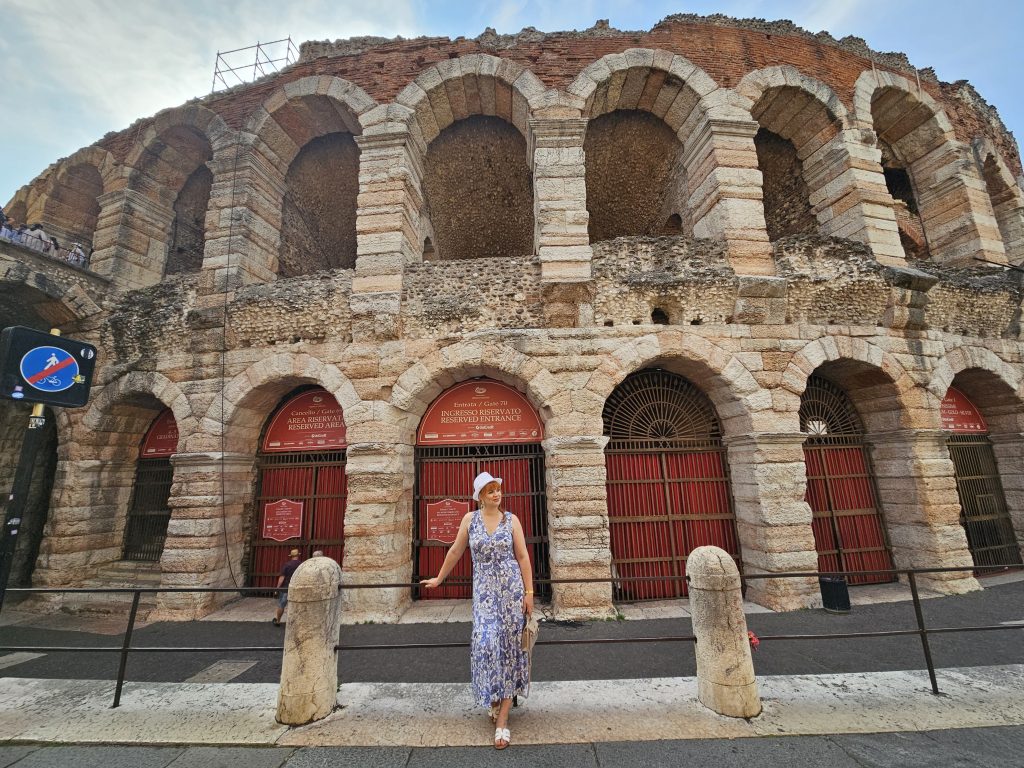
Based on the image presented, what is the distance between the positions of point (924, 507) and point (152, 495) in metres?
13.3

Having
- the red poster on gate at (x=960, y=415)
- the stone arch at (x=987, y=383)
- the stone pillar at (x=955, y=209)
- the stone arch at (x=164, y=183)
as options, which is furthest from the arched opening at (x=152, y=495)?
the stone pillar at (x=955, y=209)

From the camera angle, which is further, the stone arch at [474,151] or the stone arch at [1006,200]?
the stone arch at [1006,200]

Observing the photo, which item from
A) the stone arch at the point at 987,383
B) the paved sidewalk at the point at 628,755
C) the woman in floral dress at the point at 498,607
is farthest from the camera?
the stone arch at the point at 987,383

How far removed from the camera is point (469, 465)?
6836mm

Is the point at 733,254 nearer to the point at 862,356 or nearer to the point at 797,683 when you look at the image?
the point at 862,356

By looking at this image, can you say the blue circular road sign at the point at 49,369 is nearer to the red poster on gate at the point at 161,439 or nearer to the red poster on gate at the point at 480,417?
the red poster on gate at the point at 480,417

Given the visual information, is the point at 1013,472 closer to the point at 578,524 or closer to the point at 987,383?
the point at 987,383

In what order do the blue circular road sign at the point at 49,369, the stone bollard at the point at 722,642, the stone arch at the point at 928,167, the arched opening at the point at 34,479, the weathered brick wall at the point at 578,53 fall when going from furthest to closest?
the stone arch at the point at 928,167 < the arched opening at the point at 34,479 < the weathered brick wall at the point at 578,53 < the blue circular road sign at the point at 49,369 < the stone bollard at the point at 722,642

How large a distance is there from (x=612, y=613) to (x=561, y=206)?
621cm

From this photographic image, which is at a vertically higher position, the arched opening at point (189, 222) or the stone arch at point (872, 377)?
the arched opening at point (189, 222)

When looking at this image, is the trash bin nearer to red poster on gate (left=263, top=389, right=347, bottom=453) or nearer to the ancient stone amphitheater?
the ancient stone amphitheater

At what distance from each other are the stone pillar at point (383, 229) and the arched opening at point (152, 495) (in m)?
4.64

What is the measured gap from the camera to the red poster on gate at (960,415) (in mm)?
7375

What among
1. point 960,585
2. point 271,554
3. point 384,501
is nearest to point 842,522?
point 960,585
